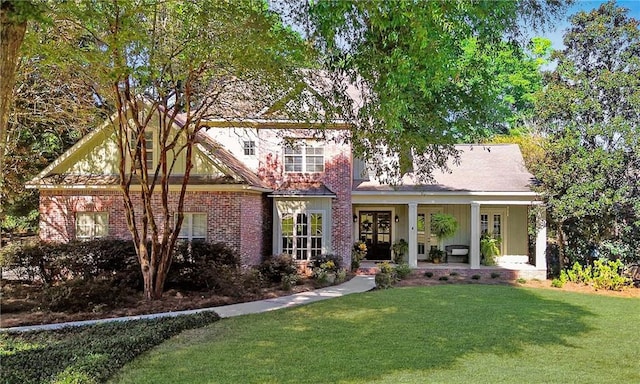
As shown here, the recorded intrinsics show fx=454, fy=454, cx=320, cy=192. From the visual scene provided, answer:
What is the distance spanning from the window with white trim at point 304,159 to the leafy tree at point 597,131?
7.59m

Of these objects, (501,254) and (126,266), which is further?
(501,254)

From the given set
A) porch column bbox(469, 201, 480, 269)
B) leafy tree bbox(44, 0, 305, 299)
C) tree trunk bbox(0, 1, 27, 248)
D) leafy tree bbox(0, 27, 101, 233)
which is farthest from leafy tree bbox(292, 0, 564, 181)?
porch column bbox(469, 201, 480, 269)

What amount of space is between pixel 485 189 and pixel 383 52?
11.6 meters

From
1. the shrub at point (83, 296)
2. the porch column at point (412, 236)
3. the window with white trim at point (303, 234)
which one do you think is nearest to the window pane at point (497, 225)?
the porch column at point (412, 236)

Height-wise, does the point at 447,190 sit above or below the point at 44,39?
below

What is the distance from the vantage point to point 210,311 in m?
9.84

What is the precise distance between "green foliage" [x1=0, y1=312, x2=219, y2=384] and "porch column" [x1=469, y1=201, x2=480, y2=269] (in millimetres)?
10681

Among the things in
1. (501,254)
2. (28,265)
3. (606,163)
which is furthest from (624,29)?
(28,265)

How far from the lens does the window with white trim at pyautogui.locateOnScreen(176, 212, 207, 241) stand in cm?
1427

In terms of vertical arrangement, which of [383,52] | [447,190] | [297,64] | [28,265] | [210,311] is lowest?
[210,311]

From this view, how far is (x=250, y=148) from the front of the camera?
16.8 metres

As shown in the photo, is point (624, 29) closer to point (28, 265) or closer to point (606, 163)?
point (606, 163)

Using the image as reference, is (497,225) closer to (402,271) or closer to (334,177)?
(402,271)

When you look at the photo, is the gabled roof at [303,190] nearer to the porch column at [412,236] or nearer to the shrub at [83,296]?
the porch column at [412,236]
